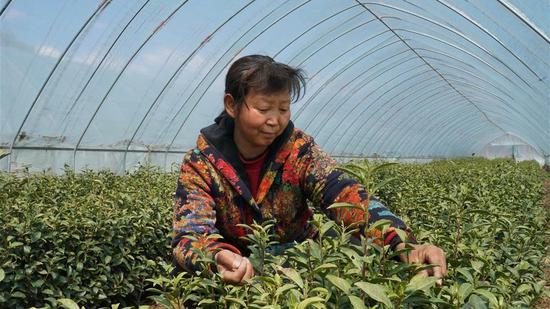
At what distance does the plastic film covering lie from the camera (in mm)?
9438

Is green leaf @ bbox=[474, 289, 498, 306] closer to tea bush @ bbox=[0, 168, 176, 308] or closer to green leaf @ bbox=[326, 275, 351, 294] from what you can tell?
green leaf @ bbox=[326, 275, 351, 294]

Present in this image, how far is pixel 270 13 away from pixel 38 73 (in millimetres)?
4802

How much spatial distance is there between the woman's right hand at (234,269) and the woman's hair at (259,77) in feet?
2.36

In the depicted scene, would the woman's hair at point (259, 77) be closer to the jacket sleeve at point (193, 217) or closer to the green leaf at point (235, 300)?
the jacket sleeve at point (193, 217)

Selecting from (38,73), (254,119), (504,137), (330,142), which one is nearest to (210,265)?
(254,119)

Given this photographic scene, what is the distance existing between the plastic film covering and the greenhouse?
42 mm

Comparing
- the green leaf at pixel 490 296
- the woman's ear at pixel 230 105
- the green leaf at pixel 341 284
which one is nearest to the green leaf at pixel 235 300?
the green leaf at pixel 341 284

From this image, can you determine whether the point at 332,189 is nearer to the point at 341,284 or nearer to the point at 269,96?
the point at 269,96

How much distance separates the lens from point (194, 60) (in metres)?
12.2

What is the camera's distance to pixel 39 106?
992 cm

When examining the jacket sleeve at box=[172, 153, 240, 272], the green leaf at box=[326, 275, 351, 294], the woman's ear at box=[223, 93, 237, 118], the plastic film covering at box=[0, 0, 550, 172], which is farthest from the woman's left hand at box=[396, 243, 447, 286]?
the plastic film covering at box=[0, 0, 550, 172]

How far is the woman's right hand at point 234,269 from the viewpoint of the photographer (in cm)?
166

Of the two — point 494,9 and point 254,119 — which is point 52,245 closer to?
point 254,119

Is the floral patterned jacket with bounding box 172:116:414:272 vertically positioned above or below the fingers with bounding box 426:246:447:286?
above
